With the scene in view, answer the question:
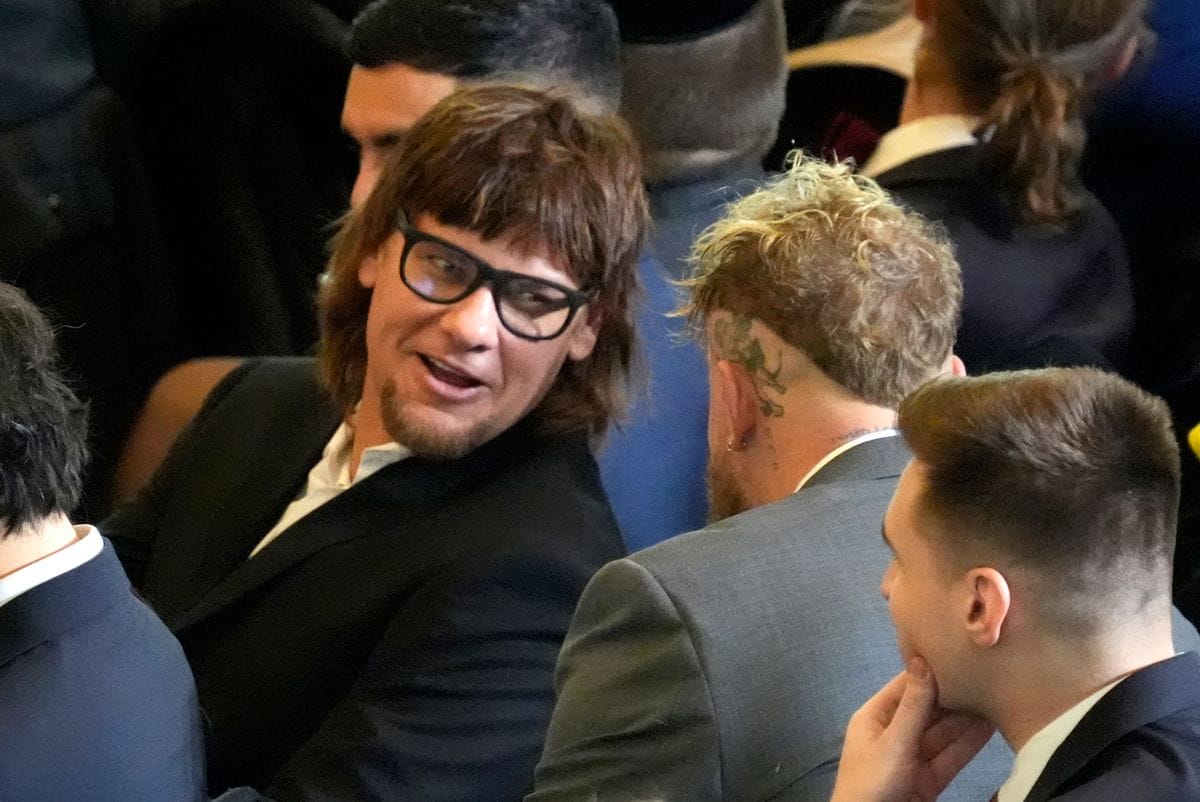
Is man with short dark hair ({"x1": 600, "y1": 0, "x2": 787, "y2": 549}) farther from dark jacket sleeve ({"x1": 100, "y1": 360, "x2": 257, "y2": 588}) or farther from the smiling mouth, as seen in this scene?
dark jacket sleeve ({"x1": 100, "y1": 360, "x2": 257, "y2": 588})

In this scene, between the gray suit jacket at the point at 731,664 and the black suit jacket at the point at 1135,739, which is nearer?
the black suit jacket at the point at 1135,739

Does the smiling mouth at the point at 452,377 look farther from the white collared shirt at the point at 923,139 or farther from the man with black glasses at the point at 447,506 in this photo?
the white collared shirt at the point at 923,139

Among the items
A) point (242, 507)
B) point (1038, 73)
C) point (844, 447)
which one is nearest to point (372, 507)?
point (242, 507)

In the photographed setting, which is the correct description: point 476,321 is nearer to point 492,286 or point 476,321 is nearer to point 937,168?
point 492,286

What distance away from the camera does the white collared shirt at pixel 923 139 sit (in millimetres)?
2137

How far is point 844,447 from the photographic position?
4.58ft

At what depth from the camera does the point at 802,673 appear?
121cm

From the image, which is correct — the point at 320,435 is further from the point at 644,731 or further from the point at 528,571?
the point at 644,731

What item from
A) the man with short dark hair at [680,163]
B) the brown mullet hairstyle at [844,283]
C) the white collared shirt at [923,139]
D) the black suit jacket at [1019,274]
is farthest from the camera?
the white collared shirt at [923,139]

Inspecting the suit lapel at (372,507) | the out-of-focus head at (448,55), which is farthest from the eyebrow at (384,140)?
the suit lapel at (372,507)

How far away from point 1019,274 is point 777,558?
96 centimetres

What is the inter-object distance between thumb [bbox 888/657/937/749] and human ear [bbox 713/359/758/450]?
401 mm

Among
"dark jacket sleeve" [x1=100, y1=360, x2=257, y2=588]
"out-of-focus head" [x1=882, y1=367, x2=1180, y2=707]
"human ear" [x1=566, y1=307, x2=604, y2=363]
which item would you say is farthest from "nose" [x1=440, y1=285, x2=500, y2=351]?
"out-of-focus head" [x1=882, y1=367, x2=1180, y2=707]

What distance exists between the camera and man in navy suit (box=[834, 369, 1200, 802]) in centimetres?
101
